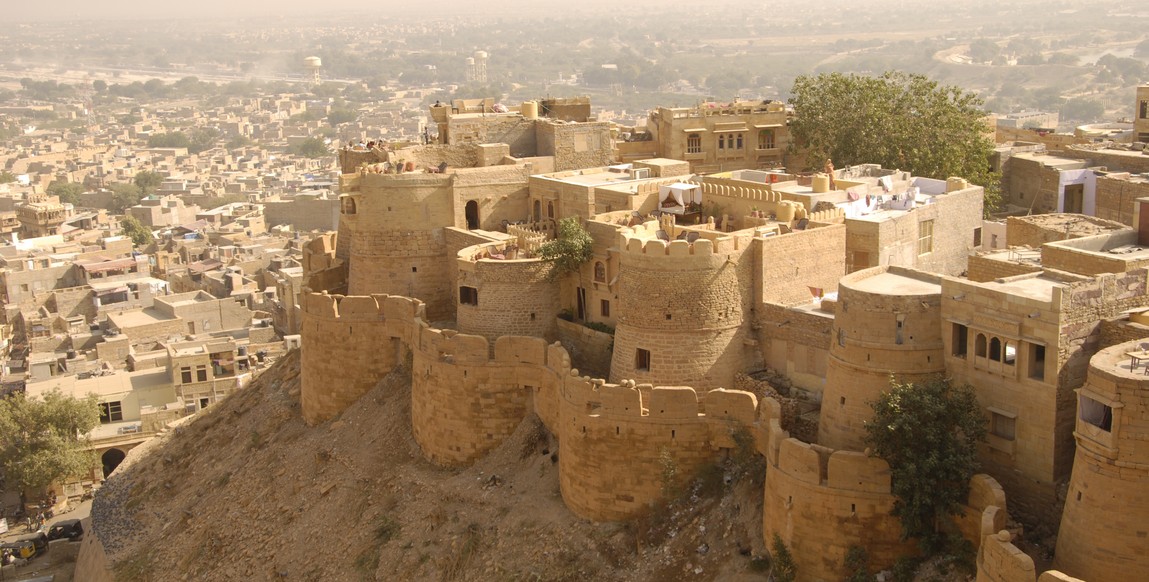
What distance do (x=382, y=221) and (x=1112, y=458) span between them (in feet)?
59.9

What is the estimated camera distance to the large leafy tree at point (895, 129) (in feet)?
114

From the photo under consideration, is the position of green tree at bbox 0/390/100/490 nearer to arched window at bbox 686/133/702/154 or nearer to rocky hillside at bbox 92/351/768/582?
rocky hillside at bbox 92/351/768/582

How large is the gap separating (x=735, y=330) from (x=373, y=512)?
8509 mm

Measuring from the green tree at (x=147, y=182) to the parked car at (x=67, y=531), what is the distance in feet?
238

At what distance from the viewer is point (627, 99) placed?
7761 inches

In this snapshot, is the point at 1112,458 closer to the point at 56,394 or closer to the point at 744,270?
the point at 744,270

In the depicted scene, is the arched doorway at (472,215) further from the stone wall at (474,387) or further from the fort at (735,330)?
the stone wall at (474,387)

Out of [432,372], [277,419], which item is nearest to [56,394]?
[277,419]

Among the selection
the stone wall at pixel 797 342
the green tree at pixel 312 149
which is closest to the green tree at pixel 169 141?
the green tree at pixel 312 149

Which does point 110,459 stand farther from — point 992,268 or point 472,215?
point 992,268

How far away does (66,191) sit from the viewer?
109875mm

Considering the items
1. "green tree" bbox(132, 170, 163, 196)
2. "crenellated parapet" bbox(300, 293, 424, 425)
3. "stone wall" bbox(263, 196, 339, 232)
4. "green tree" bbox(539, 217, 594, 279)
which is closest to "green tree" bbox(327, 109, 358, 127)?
"green tree" bbox(132, 170, 163, 196)

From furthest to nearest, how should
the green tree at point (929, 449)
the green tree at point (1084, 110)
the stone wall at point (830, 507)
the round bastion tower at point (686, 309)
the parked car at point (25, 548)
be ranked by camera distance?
the green tree at point (1084, 110) → the parked car at point (25, 548) → the round bastion tower at point (686, 309) → the stone wall at point (830, 507) → the green tree at point (929, 449)

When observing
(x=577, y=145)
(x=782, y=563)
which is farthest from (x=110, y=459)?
(x=782, y=563)
